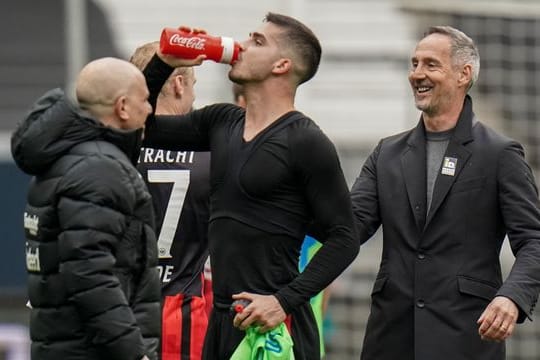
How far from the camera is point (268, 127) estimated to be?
18.7 feet

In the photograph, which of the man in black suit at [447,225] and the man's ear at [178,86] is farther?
the man's ear at [178,86]

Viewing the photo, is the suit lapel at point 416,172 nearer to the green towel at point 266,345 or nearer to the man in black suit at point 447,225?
the man in black suit at point 447,225

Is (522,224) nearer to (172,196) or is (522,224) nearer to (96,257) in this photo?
(172,196)

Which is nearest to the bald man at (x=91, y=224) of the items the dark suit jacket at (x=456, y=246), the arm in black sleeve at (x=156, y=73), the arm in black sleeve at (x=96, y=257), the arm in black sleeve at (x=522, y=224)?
the arm in black sleeve at (x=96, y=257)

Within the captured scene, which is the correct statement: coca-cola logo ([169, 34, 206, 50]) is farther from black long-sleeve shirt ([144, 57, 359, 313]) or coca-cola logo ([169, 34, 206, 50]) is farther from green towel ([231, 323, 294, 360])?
green towel ([231, 323, 294, 360])

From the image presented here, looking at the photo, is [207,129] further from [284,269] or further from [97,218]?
[97,218]

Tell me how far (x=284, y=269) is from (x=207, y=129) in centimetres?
66

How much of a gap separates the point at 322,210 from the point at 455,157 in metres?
0.73

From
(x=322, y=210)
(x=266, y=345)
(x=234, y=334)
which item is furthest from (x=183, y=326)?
(x=322, y=210)

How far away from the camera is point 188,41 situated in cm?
564

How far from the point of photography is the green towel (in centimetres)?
553

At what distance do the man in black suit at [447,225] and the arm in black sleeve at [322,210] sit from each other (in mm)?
501

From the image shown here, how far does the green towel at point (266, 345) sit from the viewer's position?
5531 mm

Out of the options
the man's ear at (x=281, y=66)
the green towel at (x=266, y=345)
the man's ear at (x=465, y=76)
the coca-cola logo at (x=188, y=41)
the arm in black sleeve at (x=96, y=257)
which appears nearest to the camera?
the arm in black sleeve at (x=96, y=257)
